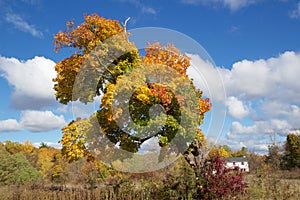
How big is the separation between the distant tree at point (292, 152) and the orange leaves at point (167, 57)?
76.6 ft

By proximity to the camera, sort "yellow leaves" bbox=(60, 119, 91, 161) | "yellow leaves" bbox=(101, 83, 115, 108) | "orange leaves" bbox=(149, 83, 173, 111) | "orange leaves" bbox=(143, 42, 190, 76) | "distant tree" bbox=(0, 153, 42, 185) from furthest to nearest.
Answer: "distant tree" bbox=(0, 153, 42, 185) → "orange leaves" bbox=(143, 42, 190, 76) → "yellow leaves" bbox=(60, 119, 91, 161) → "orange leaves" bbox=(149, 83, 173, 111) → "yellow leaves" bbox=(101, 83, 115, 108)

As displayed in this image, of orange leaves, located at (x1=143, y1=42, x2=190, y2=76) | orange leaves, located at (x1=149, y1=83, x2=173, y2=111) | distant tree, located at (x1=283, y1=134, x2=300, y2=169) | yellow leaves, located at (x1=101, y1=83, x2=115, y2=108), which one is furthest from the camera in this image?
distant tree, located at (x1=283, y1=134, x2=300, y2=169)

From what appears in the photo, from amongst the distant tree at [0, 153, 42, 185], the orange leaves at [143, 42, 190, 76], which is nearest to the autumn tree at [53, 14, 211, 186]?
the orange leaves at [143, 42, 190, 76]

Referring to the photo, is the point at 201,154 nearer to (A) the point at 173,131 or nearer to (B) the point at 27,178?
(A) the point at 173,131

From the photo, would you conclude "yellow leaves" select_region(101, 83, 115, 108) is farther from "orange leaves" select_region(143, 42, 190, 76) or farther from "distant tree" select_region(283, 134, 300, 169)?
"distant tree" select_region(283, 134, 300, 169)

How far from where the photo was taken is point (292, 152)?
3206 cm

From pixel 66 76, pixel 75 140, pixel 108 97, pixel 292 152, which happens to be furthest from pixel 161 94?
pixel 292 152

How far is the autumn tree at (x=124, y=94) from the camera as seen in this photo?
10711 millimetres

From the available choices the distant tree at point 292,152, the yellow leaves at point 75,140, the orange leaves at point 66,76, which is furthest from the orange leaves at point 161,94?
the distant tree at point 292,152

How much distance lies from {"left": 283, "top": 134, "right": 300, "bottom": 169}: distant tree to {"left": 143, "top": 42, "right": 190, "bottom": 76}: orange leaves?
23341 millimetres

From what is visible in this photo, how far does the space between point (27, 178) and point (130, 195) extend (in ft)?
54.2

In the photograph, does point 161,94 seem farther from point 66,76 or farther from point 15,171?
point 15,171

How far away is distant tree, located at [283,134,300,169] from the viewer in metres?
30.7

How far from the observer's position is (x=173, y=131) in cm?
1086
